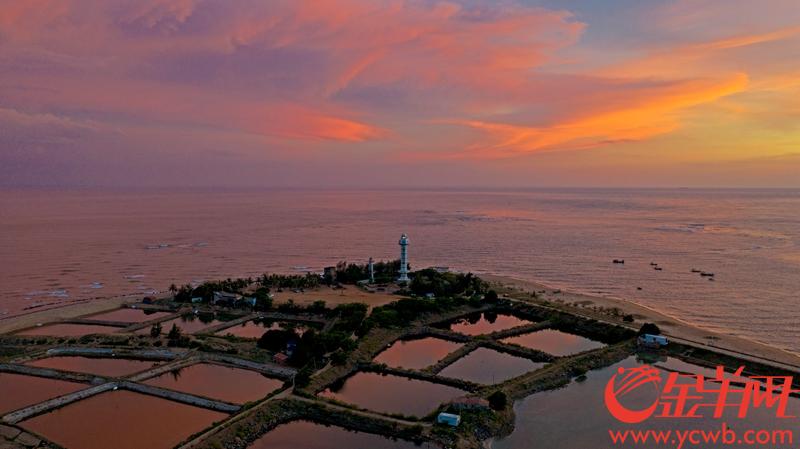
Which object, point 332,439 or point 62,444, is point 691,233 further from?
point 62,444

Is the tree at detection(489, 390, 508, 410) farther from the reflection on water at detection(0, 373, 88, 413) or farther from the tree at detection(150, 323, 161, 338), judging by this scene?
the tree at detection(150, 323, 161, 338)

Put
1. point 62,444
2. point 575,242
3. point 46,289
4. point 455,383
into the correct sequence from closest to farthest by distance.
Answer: point 62,444, point 455,383, point 46,289, point 575,242

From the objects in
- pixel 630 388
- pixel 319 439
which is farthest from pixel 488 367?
pixel 319 439

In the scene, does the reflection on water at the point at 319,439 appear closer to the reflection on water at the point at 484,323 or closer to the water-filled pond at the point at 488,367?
the water-filled pond at the point at 488,367

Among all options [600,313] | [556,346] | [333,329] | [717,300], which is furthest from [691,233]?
[333,329]

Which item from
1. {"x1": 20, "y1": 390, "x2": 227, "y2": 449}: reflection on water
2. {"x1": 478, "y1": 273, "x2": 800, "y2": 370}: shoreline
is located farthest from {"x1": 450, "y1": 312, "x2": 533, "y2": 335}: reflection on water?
{"x1": 20, "y1": 390, "x2": 227, "y2": 449}: reflection on water

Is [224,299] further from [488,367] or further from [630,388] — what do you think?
[630,388]
